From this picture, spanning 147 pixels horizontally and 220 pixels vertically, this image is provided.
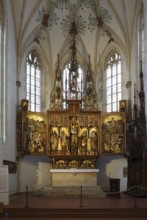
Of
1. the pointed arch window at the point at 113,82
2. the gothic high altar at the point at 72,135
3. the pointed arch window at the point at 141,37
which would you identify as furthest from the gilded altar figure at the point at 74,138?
the pointed arch window at the point at 141,37

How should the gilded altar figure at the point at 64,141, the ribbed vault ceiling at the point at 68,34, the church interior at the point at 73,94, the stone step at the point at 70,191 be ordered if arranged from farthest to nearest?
the ribbed vault ceiling at the point at 68,34
the gilded altar figure at the point at 64,141
the church interior at the point at 73,94
the stone step at the point at 70,191

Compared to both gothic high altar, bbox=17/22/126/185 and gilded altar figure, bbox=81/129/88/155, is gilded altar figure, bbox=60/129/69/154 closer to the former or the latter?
gothic high altar, bbox=17/22/126/185

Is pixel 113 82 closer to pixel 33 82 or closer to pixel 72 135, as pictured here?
pixel 33 82

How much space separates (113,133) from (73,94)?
401cm

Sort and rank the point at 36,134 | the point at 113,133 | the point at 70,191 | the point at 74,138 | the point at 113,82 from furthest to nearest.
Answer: the point at 113,82
the point at 113,133
the point at 36,134
the point at 74,138
the point at 70,191

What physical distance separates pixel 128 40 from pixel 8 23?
8915 millimetres

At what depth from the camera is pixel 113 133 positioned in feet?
100

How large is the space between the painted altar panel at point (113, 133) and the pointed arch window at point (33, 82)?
6.59m

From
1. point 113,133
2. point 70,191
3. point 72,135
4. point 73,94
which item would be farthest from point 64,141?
point 70,191

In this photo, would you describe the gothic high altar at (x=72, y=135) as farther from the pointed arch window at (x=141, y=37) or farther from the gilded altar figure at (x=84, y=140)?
the pointed arch window at (x=141, y=37)

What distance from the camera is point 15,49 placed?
32.0 metres

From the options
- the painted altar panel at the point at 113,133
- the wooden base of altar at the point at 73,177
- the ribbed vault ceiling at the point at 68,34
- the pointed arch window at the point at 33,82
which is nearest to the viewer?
the wooden base of altar at the point at 73,177

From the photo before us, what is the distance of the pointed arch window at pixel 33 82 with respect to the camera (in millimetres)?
34375

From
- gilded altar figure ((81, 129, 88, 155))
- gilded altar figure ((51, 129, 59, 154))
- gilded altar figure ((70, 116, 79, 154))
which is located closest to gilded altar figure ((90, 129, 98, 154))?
gilded altar figure ((81, 129, 88, 155))
